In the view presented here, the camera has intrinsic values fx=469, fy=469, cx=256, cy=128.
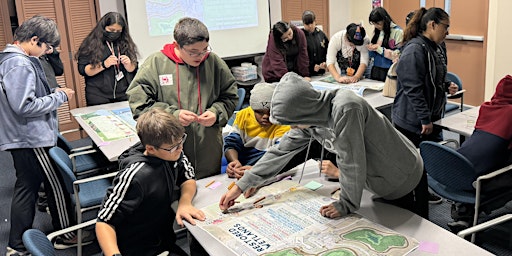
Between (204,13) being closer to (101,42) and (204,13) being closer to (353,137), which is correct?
(101,42)

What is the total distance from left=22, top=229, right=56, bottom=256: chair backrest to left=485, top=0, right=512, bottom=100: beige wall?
4.90 metres

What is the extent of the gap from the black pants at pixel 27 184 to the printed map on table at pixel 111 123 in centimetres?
40

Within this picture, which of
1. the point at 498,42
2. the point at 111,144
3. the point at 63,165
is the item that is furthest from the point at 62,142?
the point at 498,42

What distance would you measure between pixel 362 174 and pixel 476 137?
4.21 ft

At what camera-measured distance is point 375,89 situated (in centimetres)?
392

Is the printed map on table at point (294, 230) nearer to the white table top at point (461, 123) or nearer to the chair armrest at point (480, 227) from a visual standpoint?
the chair armrest at point (480, 227)

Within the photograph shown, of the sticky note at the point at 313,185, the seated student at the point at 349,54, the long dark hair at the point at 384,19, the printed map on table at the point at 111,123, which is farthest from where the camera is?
the seated student at the point at 349,54

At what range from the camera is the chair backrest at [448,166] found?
8.13 feet

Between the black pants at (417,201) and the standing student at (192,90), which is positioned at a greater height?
the standing student at (192,90)

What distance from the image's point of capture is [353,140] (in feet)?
5.13

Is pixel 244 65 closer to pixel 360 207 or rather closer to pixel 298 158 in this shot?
pixel 298 158

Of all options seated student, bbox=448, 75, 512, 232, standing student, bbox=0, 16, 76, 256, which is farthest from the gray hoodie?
standing student, bbox=0, 16, 76, 256

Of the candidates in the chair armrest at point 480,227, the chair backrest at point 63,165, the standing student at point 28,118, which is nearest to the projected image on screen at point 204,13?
the standing student at point 28,118

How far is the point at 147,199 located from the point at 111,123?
70.9 inches
